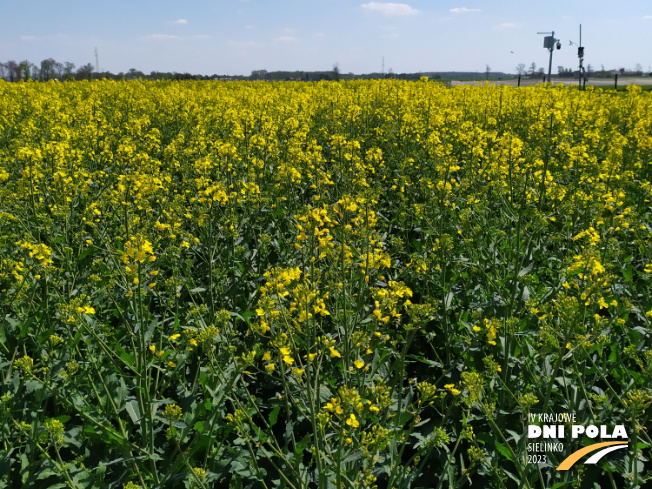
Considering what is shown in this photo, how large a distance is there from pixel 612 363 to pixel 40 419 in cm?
346

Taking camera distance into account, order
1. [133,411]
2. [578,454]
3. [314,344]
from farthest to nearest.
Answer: [133,411], [578,454], [314,344]

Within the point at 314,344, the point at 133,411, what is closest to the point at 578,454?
the point at 314,344

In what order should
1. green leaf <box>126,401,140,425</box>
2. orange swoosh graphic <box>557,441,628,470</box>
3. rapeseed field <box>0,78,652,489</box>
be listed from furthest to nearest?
green leaf <box>126,401,140,425</box>, orange swoosh graphic <box>557,441,628,470</box>, rapeseed field <box>0,78,652,489</box>

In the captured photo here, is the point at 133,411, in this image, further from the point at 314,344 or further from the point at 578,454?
the point at 578,454

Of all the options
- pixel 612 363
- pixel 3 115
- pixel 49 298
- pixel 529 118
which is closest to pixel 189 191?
pixel 49 298

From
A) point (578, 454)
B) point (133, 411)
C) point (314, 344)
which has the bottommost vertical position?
point (578, 454)

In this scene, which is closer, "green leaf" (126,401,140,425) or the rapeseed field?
the rapeseed field

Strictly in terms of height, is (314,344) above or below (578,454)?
above

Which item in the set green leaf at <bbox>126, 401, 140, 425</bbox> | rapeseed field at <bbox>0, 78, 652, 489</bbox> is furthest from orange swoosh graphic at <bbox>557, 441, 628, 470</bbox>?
green leaf at <bbox>126, 401, 140, 425</bbox>

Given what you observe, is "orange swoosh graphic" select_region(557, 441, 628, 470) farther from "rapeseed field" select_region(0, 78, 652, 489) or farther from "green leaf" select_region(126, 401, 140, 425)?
"green leaf" select_region(126, 401, 140, 425)

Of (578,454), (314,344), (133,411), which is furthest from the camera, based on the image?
(133,411)

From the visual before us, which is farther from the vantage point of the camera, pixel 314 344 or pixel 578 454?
pixel 578 454

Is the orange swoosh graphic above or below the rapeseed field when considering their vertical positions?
below

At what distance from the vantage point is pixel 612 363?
3.11 meters
